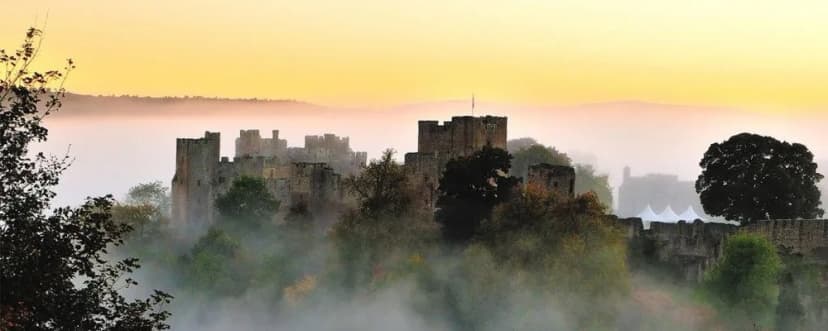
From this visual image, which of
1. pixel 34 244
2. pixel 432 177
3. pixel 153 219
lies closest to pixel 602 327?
pixel 432 177

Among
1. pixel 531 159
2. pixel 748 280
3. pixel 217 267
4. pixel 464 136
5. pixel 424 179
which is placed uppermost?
pixel 531 159

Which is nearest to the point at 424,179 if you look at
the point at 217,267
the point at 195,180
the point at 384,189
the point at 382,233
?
the point at 384,189

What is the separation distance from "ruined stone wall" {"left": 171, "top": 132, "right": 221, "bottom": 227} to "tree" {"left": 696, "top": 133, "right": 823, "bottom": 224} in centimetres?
2457

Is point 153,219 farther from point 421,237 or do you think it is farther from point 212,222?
point 421,237

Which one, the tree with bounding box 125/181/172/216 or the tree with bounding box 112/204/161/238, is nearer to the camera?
the tree with bounding box 112/204/161/238

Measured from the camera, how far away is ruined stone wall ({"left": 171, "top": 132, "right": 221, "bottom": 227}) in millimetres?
71438

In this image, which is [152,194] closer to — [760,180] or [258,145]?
[258,145]

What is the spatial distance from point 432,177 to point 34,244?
38357 millimetres

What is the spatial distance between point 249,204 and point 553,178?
1659 cm

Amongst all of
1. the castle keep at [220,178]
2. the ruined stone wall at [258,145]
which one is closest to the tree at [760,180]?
the castle keep at [220,178]

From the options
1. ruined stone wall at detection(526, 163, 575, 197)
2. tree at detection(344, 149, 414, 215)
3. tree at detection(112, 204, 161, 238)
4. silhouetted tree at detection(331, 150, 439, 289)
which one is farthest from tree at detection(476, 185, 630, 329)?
tree at detection(112, 204, 161, 238)

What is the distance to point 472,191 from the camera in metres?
52.9

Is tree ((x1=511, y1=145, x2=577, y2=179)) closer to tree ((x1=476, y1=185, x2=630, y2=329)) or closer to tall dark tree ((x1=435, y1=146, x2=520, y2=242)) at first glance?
tall dark tree ((x1=435, y1=146, x2=520, y2=242))

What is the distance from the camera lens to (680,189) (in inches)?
5162
